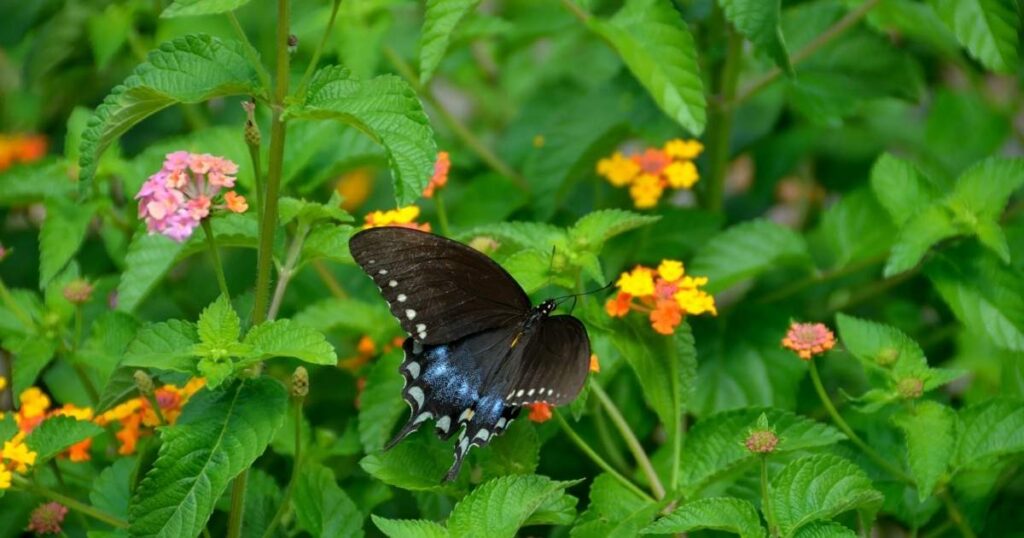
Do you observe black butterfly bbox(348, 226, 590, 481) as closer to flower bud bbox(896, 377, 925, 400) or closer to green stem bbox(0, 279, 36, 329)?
flower bud bbox(896, 377, 925, 400)

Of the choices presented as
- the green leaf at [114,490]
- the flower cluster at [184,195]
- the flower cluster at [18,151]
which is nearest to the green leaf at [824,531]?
the flower cluster at [184,195]

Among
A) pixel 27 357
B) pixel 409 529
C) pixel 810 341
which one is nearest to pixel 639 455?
pixel 810 341

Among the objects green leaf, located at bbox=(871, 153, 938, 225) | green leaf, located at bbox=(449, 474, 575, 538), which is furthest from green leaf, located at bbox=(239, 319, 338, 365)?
green leaf, located at bbox=(871, 153, 938, 225)

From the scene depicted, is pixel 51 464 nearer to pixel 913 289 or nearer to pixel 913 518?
pixel 913 518

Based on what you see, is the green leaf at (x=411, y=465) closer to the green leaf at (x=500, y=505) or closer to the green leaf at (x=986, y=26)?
the green leaf at (x=500, y=505)

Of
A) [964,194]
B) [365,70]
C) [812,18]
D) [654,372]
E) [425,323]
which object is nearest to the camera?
[425,323]

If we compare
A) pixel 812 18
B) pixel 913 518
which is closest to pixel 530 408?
pixel 913 518
